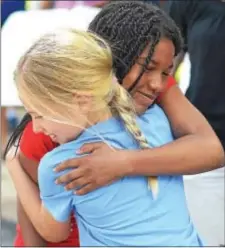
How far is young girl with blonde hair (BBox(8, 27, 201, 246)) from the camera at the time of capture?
5.09 ft

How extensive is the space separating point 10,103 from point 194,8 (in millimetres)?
1637

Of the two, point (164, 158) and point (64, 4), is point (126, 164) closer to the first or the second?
point (164, 158)

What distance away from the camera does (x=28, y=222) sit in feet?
5.90

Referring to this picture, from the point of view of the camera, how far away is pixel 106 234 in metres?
1.61

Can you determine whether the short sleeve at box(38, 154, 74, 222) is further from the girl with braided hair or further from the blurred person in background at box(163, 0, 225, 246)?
the blurred person in background at box(163, 0, 225, 246)

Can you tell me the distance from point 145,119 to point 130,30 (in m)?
0.20

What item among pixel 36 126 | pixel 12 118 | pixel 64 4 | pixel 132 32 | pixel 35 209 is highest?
pixel 132 32

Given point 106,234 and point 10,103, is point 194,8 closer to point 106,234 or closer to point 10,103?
point 106,234

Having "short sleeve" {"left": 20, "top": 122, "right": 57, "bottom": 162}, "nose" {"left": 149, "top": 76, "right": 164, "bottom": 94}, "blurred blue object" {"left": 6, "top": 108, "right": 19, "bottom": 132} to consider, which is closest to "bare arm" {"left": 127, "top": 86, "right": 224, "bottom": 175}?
"nose" {"left": 149, "top": 76, "right": 164, "bottom": 94}

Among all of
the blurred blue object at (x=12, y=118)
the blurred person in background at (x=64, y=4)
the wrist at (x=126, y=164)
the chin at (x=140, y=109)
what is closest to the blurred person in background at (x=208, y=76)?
the chin at (x=140, y=109)

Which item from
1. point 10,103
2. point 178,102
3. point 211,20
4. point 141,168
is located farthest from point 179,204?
point 10,103

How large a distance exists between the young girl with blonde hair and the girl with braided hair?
0.02 m

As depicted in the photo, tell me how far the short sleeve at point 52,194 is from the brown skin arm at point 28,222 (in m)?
0.13

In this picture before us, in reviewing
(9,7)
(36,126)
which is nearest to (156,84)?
(36,126)
